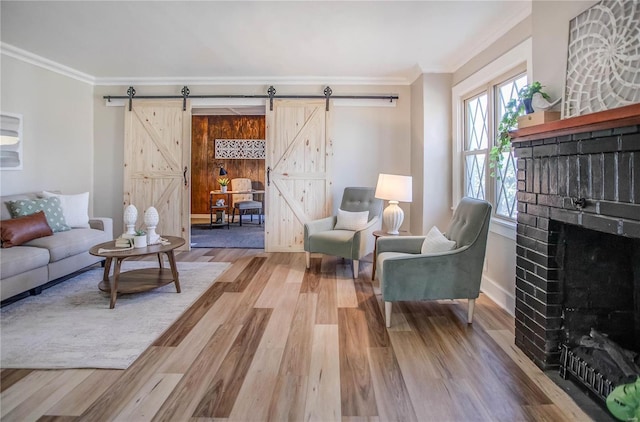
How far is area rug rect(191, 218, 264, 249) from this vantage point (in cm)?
581

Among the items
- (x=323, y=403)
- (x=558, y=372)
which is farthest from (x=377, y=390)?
(x=558, y=372)

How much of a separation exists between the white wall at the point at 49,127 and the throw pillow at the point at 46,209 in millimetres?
545

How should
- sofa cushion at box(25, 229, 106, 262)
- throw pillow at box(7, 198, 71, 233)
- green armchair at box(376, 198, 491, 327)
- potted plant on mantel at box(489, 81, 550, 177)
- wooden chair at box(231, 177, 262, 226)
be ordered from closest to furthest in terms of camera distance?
potted plant on mantel at box(489, 81, 550, 177), green armchair at box(376, 198, 491, 327), sofa cushion at box(25, 229, 106, 262), throw pillow at box(7, 198, 71, 233), wooden chair at box(231, 177, 262, 226)

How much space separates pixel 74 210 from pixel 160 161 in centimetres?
140

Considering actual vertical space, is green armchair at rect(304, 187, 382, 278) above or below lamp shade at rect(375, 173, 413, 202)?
below

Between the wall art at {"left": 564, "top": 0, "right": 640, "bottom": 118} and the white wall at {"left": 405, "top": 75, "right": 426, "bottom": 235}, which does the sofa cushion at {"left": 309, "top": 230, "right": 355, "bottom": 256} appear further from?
the wall art at {"left": 564, "top": 0, "right": 640, "bottom": 118}

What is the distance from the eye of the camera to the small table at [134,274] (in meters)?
3.05

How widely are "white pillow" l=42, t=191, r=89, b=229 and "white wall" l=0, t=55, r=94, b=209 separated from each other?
0.47 metres

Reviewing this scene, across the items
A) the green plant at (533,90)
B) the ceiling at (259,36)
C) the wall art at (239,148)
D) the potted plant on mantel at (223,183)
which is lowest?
the potted plant on mantel at (223,183)

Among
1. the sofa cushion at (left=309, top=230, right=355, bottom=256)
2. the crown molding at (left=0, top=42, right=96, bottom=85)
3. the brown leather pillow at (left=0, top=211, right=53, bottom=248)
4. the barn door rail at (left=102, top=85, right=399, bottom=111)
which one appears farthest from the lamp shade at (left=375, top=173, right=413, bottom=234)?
the crown molding at (left=0, top=42, right=96, bottom=85)

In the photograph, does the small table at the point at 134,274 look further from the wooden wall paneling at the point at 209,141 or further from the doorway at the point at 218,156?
the wooden wall paneling at the point at 209,141

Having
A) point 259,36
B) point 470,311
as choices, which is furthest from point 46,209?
point 470,311

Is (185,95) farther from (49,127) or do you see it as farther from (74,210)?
(74,210)

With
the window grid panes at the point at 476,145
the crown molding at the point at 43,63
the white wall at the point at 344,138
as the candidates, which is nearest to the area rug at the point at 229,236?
the white wall at the point at 344,138
